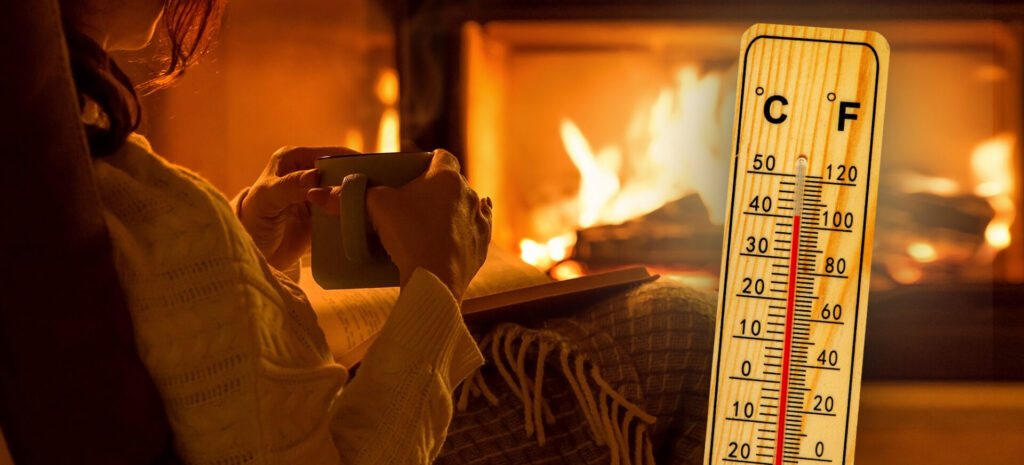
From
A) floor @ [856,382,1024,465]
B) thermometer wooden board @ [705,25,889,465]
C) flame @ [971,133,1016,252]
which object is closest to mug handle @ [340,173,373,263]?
thermometer wooden board @ [705,25,889,465]

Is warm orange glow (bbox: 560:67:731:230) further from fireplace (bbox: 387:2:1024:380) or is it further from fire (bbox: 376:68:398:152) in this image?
fire (bbox: 376:68:398:152)

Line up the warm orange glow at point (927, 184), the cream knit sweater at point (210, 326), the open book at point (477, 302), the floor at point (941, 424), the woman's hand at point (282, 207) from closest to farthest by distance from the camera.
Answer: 1. the cream knit sweater at point (210, 326)
2. the woman's hand at point (282, 207)
3. the open book at point (477, 302)
4. the floor at point (941, 424)
5. the warm orange glow at point (927, 184)

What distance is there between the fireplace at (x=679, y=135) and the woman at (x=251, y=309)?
49.8 inches

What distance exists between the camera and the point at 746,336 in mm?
623

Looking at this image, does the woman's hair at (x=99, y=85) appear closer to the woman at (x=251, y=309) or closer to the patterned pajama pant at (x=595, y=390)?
the woman at (x=251, y=309)

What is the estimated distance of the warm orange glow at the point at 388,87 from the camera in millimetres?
1881

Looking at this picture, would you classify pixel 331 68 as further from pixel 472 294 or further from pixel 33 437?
pixel 33 437

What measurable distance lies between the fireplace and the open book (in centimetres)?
86

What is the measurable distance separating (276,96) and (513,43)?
1.80 feet

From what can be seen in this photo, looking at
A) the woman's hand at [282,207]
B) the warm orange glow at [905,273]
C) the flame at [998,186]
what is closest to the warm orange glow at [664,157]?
the warm orange glow at [905,273]

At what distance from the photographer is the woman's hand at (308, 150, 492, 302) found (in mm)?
592

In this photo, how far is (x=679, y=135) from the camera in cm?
196

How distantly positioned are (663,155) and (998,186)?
73cm

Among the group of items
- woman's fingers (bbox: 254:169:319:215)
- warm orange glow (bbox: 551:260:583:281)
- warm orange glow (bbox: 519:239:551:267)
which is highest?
woman's fingers (bbox: 254:169:319:215)
